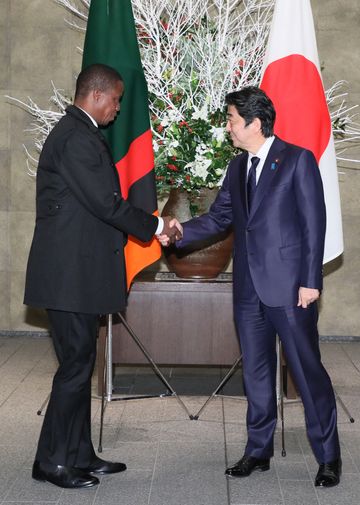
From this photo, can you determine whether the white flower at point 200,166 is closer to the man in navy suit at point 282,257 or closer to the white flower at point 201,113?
the white flower at point 201,113

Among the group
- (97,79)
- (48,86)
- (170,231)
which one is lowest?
(170,231)

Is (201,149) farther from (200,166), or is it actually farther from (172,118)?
(172,118)

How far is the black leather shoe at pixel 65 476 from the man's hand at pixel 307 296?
3.65ft

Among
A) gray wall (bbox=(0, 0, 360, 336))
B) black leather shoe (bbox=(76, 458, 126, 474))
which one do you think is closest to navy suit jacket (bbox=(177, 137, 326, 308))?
black leather shoe (bbox=(76, 458, 126, 474))

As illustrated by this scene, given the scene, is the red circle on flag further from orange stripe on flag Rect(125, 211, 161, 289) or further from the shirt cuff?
the shirt cuff

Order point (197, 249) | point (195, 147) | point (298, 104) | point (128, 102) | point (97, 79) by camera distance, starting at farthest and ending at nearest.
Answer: point (197, 249)
point (195, 147)
point (128, 102)
point (298, 104)
point (97, 79)

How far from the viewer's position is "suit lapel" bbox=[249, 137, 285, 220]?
3.45 metres

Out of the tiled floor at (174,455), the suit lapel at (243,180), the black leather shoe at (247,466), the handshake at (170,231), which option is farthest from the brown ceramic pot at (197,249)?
the black leather shoe at (247,466)

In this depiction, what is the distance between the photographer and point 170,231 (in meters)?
3.89

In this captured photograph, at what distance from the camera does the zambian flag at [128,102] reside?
15.2 feet

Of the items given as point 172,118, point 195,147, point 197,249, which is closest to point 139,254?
point 197,249

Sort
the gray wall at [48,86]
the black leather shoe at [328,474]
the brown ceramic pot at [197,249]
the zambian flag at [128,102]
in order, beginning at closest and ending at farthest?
the black leather shoe at [328,474] < the zambian flag at [128,102] < the brown ceramic pot at [197,249] < the gray wall at [48,86]

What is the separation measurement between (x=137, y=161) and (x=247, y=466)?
1804mm

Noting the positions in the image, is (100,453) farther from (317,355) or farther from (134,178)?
(134,178)
